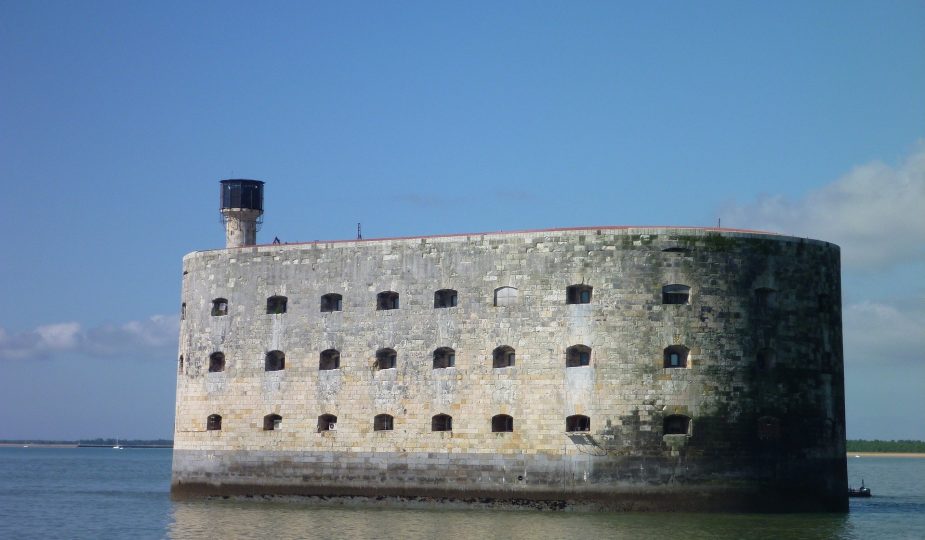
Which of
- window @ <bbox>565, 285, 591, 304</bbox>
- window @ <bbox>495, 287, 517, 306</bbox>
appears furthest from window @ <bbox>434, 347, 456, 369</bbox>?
window @ <bbox>565, 285, 591, 304</bbox>

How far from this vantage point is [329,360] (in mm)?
40156

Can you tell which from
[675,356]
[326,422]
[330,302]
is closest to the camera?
[675,356]

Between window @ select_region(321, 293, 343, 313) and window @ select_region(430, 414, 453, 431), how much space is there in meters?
4.69

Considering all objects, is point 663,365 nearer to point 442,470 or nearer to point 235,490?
point 442,470

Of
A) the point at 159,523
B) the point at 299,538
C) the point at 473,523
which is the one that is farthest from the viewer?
the point at 159,523

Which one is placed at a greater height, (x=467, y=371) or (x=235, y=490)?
(x=467, y=371)

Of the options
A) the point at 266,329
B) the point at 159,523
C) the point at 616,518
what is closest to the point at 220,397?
the point at 266,329

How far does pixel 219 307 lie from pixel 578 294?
39.1 feet

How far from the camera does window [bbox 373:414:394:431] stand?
128ft

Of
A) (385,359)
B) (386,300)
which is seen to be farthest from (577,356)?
(386,300)

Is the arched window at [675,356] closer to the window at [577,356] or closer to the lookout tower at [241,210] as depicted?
the window at [577,356]

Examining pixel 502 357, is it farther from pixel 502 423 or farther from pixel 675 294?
pixel 675 294

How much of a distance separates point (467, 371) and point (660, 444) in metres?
5.73

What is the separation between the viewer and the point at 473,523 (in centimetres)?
3472
